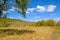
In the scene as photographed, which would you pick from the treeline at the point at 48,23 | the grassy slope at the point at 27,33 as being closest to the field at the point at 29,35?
the grassy slope at the point at 27,33

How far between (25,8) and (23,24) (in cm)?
1248

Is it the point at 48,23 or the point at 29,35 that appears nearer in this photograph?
the point at 29,35

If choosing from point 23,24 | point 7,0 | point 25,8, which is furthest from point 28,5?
point 23,24

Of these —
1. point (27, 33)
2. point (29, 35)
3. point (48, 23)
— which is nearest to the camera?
point (29, 35)

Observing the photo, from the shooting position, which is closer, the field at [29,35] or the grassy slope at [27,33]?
the field at [29,35]

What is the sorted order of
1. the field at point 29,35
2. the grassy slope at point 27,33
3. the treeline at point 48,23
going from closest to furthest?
1. the field at point 29,35
2. the grassy slope at point 27,33
3. the treeline at point 48,23

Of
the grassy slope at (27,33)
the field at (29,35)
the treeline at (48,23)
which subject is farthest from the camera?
the treeline at (48,23)

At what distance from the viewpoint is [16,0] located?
20.0 m

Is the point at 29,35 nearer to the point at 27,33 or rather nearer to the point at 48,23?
the point at 27,33

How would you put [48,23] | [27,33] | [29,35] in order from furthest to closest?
[48,23]
[27,33]
[29,35]

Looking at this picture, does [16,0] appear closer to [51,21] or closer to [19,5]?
[19,5]

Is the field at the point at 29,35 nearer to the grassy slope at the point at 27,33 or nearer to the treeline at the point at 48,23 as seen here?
the grassy slope at the point at 27,33

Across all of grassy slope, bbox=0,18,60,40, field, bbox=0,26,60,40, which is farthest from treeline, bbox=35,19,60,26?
field, bbox=0,26,60,40

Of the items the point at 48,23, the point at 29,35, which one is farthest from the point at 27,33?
the point at 48,23
